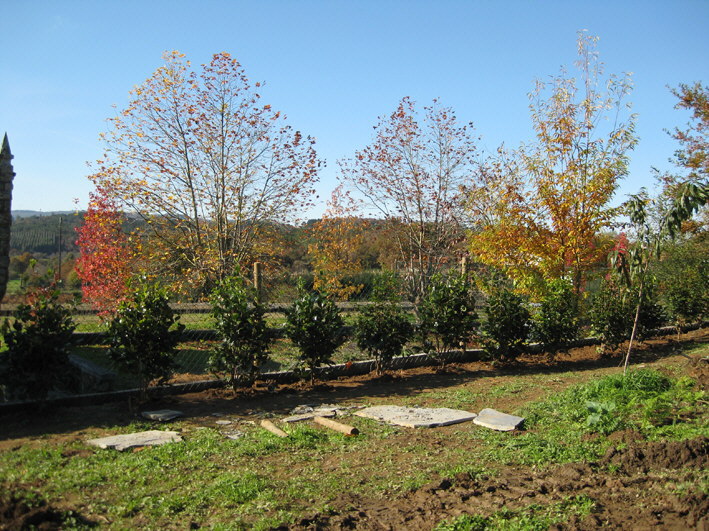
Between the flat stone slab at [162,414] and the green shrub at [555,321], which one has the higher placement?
the green shrub at [555,321]

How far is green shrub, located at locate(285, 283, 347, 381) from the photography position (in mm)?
7562

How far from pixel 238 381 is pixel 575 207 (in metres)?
7.16

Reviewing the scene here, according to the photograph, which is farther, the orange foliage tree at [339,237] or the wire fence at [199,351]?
the orange foliage tree at [339,237]

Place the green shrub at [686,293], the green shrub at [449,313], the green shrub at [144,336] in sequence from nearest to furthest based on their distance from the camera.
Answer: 1. the green shrub at [144,336]
2. the green shrub at [449,313]
3. the green shrub at [686,293]

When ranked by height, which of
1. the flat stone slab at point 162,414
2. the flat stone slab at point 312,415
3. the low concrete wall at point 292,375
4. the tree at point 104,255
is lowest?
the flat stone slab at point 312,415

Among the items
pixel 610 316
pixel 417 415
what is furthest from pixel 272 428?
pixel 610 316

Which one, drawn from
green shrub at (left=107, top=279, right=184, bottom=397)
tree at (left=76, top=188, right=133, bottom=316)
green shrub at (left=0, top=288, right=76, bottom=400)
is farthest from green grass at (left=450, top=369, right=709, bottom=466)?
tree at (left=76, top=188, right=133, bottom=316)

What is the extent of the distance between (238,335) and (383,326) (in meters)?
2.30

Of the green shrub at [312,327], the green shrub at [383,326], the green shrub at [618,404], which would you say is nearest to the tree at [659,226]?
the green shrub at [618,404]

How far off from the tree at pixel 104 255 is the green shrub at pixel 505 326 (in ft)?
22.1

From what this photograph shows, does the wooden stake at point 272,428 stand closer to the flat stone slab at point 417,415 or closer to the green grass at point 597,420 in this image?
the flat stone slab at point 417,415

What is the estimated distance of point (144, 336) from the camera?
6.26 m

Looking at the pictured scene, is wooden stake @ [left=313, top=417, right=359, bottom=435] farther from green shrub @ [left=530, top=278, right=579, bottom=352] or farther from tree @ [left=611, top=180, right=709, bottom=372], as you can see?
green shrub @ [left=530, top=278, right=579, bottom=352]

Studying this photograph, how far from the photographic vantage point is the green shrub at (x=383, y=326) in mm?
8188
